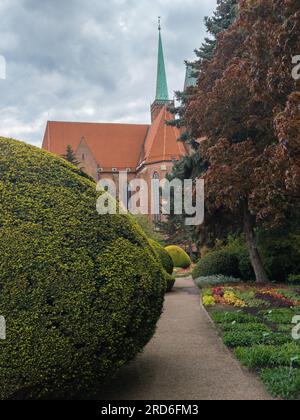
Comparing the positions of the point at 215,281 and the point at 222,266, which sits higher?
the point at 222,266

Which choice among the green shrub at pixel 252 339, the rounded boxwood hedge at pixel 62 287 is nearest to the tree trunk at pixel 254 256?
the green shrub at pixel 252 339

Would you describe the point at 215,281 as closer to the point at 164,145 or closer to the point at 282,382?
the point at 282,382

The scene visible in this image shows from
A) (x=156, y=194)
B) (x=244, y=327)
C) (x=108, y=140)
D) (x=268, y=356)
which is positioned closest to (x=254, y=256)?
(x=244, y=327)

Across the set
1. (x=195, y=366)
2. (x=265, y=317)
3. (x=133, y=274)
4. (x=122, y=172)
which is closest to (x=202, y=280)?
(x=265, y=317)

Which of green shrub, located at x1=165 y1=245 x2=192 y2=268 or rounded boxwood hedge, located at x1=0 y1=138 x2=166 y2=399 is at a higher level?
rounded boxwood hedge, located at x1=0 y1=138 x2=166 y2=399

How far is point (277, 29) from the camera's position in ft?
27.1

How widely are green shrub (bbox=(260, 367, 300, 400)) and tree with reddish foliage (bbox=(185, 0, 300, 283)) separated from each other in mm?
4674

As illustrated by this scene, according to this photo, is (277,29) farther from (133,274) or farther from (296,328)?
(133,274)

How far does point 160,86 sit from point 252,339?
67164 millimetres

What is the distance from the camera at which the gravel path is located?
439cm

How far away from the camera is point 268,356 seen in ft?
17.1

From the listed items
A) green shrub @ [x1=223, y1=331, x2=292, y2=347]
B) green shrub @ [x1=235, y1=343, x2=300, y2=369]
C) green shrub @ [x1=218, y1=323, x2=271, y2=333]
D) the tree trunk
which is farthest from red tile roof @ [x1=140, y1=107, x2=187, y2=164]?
green shrub @ [x1=235, y1=343, x2=300, y2=369]

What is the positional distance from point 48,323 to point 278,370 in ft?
8.69

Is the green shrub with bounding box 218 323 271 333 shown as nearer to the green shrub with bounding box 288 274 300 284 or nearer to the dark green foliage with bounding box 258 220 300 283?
the green shrub with bounding box 288 274 300 284
